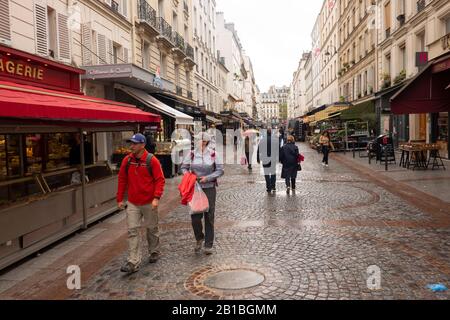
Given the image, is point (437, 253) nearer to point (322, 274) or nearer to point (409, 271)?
point (409, 271)

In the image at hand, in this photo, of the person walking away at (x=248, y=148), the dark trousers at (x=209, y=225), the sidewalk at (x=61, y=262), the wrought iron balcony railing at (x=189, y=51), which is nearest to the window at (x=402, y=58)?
the person walking away at (x=248, y=148)

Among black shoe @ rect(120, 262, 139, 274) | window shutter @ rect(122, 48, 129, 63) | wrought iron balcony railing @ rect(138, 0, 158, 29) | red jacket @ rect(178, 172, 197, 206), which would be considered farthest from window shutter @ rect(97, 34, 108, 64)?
black shoe @ rect(120, 262, 139, 274)

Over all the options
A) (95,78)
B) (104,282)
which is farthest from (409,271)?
(95,78)

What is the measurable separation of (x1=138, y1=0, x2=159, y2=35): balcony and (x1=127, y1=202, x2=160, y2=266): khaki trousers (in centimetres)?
1482

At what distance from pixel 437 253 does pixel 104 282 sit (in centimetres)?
445

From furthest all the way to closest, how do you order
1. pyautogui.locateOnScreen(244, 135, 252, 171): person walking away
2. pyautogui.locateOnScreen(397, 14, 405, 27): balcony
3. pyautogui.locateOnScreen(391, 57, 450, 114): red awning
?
1. pyautogui.locateOnScreen(397, 14, 405, 27): balcony
2. pyautogui.locateOnScreen(244, 135, 252, 171): person walking away
3. pyautogui.locateOnScreen(391, 57, 450, 114): red awning

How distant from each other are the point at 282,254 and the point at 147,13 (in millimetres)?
16743

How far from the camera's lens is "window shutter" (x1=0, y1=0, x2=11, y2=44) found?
957 centimetres

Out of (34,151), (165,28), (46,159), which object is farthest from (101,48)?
(165,28)

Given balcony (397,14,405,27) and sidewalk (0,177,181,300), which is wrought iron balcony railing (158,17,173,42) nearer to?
balcony (397,14,405,27)

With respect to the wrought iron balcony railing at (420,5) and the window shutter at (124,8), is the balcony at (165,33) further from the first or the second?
the wrought iron balcony railing at (420,5)

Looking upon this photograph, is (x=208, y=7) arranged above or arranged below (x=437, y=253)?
above

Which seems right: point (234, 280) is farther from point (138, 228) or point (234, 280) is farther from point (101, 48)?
point (101, 48)

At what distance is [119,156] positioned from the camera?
1248 cm
